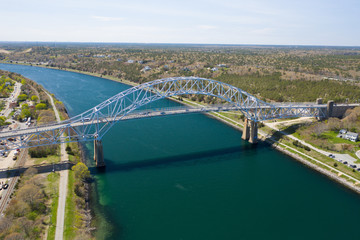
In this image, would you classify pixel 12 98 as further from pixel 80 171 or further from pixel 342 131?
pixel 342 131

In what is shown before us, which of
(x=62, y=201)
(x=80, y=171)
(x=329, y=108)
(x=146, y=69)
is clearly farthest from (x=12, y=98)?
(x=329, y=108)

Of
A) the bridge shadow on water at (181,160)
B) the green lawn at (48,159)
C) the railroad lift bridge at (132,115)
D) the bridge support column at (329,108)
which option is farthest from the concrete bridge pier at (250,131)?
the green lawn at (48,159)

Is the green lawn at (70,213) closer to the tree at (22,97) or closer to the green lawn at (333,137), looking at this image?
the green lawn at (333,137)

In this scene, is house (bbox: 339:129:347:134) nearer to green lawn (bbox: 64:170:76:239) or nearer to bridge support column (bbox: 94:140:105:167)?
bridge support column (bbox: 94:140:105:167)

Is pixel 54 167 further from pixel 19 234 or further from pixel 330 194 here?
pixel 330 194

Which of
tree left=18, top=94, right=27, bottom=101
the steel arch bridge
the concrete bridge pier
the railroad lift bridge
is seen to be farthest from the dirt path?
tree left=18, top=94, right=27, bottom=101

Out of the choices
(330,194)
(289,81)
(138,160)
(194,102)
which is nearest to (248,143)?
A: (330,194)
